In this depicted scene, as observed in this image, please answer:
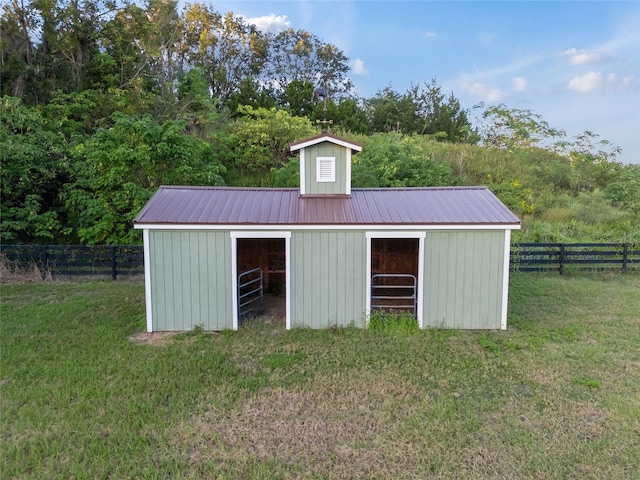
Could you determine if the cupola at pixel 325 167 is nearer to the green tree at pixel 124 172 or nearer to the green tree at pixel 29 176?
the green tree at pixel 124 172

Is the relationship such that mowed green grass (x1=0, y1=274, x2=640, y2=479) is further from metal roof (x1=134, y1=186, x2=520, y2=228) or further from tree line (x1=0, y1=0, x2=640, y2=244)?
tree line (x1=0, y1=0, x2=640, y2=244)

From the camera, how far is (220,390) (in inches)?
158

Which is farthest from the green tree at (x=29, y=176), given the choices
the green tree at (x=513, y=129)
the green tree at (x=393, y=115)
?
the green tree at (x=513, y=129)

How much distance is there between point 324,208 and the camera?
631cm

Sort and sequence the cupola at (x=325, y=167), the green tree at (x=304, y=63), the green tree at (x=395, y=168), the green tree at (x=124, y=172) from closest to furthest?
the cupola at (x=325, y=167), the green tree at (x=124, y=172), the green tree at (x=395, y=168), the green tree at (x=304, y=63)

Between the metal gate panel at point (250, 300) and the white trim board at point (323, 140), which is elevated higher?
the white trim board at point (323, 140)

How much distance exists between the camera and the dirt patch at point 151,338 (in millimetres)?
5410

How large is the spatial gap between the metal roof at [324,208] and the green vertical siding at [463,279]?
0.28 m

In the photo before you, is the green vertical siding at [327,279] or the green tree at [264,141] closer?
the green vertical siding at [327,279]

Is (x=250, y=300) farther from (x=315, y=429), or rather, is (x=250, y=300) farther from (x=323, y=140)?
(x=315, y=429)

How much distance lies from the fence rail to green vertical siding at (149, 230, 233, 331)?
13.4 ft

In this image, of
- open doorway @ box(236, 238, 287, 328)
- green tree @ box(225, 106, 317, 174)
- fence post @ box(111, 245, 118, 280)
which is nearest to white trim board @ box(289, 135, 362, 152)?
open doorway @ box(236, 238, 287, 328)

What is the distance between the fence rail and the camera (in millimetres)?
9336

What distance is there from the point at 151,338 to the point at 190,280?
96 centimetres
